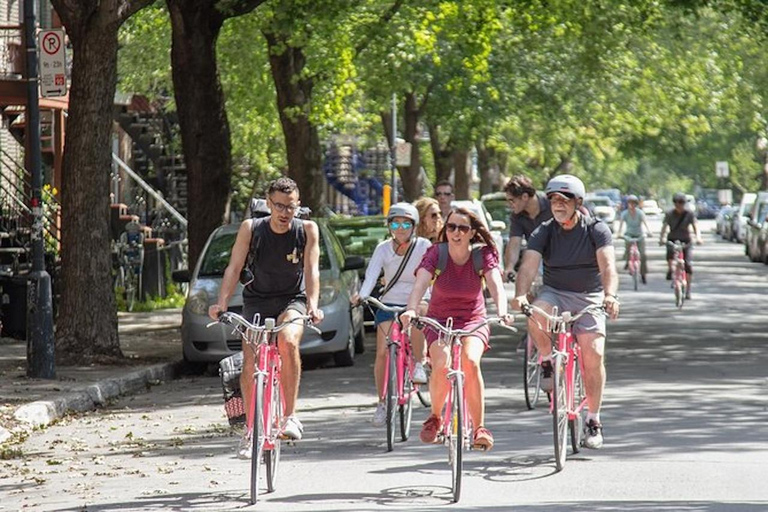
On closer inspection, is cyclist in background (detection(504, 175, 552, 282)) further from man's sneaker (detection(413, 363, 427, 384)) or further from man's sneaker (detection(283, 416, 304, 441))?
man's sneaker (detection(283, 416, 304, 441))

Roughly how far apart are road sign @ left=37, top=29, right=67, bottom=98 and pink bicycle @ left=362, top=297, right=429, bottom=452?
6.00m

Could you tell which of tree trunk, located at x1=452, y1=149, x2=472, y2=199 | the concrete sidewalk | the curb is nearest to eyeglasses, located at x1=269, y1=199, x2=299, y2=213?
the concrete sidewalk

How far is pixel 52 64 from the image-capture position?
1697cm

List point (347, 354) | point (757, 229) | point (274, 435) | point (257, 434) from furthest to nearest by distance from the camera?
point (757, 229) < point (347, 354) < point (274, 435) < point (257, 434)

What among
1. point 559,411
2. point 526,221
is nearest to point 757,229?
point 526,221

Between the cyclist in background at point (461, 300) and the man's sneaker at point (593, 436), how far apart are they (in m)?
1.00

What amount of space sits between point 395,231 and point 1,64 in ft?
53.0

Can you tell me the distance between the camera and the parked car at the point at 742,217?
61.9 m

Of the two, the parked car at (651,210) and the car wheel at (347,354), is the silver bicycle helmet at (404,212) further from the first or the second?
the parked car at (651,210)

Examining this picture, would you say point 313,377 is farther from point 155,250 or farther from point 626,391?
point 155,250

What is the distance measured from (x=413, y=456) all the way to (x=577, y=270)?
158 cm

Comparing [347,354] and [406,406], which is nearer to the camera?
[406,406]

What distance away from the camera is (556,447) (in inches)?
408

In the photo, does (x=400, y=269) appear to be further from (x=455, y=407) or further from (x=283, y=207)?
(x=455, y=407)
